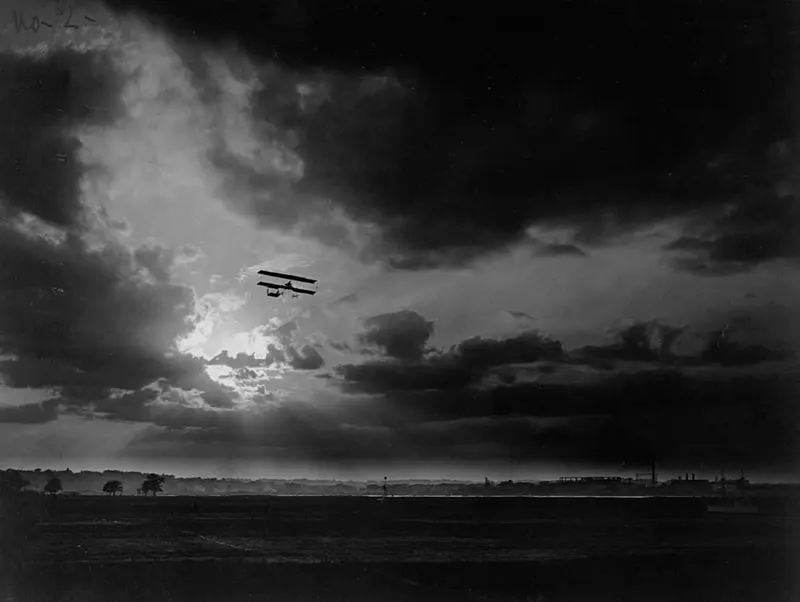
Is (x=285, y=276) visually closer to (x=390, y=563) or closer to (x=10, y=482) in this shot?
(x=390, y=563)

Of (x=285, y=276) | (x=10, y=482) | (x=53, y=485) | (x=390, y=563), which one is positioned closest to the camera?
(x=285, y=276)

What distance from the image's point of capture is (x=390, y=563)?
34.4m

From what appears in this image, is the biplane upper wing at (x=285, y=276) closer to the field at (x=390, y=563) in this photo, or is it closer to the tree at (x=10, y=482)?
the field at (x=390, y=563)

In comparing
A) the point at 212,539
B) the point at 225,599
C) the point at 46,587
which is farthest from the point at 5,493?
the point at 225,599

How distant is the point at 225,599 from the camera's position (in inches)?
984

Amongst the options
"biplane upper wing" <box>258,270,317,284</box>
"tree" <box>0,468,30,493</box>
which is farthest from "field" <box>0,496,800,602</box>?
"biplane upper wing" <box>258,270,317,284</box>

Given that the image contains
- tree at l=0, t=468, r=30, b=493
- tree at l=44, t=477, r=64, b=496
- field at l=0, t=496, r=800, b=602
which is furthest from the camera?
tree at l=44, t=477, r=64, b=496

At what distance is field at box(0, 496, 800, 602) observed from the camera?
84.0ft

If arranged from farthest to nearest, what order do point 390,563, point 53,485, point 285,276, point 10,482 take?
point 53,485 < point 10,482 < point 390,563 < point 285,276

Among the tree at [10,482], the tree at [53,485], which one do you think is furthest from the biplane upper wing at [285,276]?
the tree at [53,485]

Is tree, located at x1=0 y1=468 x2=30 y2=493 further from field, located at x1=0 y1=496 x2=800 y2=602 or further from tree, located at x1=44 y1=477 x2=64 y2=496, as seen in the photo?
tree, located at x1=44 y1=477 x2=64 y2=496

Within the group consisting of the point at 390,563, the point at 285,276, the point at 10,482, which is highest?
the point at 285,276

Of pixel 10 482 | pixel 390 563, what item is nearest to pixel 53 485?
pixel 10 482

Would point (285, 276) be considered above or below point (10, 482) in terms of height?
above
